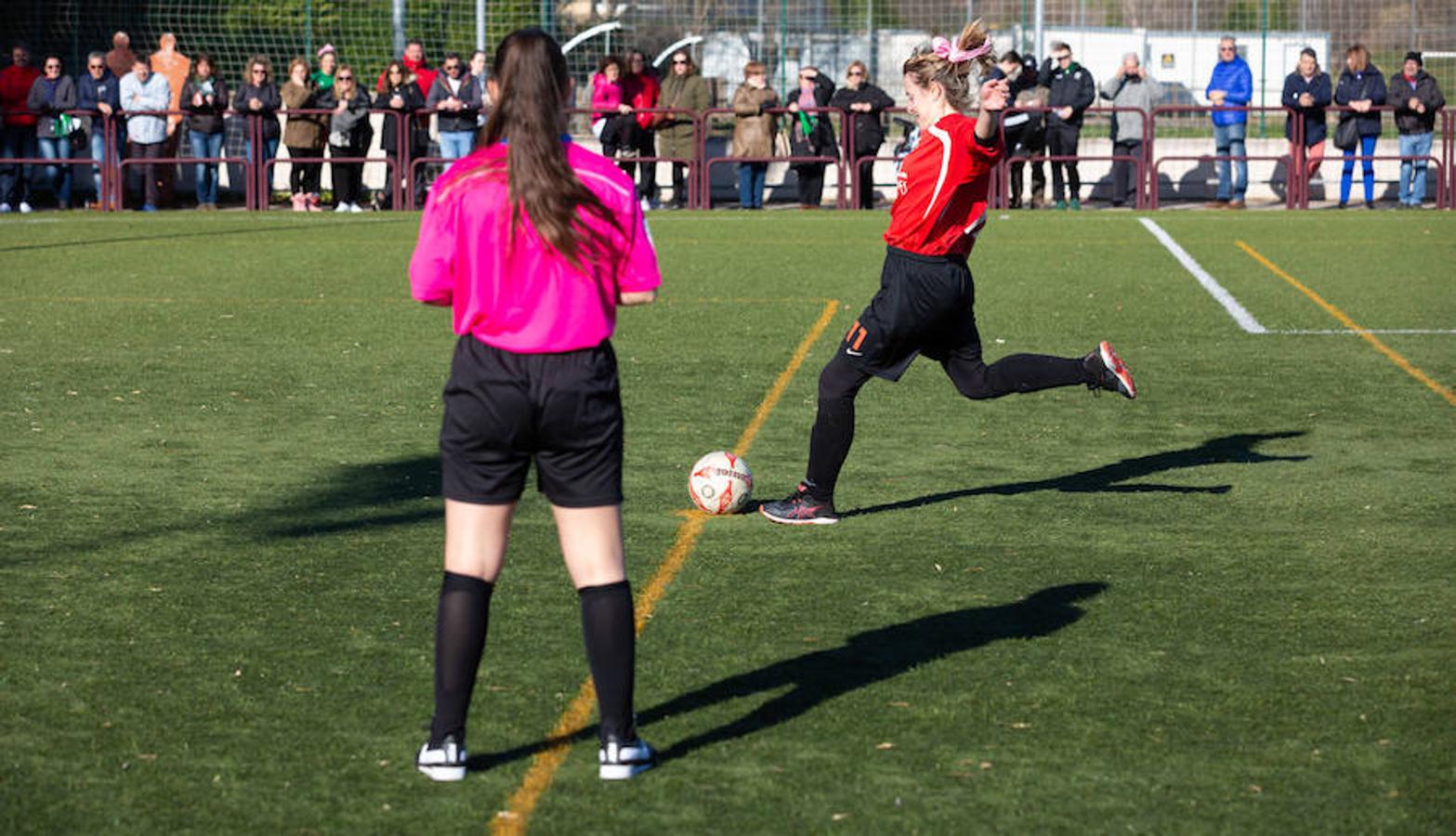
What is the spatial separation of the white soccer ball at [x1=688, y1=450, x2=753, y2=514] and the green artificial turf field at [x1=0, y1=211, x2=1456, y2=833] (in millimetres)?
83

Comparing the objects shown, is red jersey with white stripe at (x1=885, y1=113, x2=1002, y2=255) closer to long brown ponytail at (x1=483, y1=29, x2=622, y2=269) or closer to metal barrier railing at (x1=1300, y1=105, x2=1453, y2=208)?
long brown ponytail at (x1=483, y1=29, x2=622, y2=269)

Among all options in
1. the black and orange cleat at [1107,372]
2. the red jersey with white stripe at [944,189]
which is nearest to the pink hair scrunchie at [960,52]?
the red jersey with white stripe at [944,189]

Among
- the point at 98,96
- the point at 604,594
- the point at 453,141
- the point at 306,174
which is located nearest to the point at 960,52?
the point at 604,594

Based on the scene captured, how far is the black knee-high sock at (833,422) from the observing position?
7.64m

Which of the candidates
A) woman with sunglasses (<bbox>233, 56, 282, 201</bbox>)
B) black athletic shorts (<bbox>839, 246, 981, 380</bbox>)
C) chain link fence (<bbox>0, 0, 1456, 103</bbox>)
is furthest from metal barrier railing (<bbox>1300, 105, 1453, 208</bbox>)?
black athletic shorts (<bbox>839, 246, 981, 380</bbox>)

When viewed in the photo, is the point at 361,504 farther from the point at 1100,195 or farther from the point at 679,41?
the point at 679,41

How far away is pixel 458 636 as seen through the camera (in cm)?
455

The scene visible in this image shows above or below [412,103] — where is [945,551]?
below

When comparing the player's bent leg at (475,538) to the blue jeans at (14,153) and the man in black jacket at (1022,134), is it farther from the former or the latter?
the blue jeans at (14,153)

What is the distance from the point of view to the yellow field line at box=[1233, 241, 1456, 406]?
36.6 feet

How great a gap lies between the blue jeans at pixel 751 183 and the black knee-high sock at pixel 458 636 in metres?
21.4

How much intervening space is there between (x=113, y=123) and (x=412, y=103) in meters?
3.91

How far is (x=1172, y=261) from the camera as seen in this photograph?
18.5m

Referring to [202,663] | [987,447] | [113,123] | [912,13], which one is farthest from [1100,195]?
[202,663]
